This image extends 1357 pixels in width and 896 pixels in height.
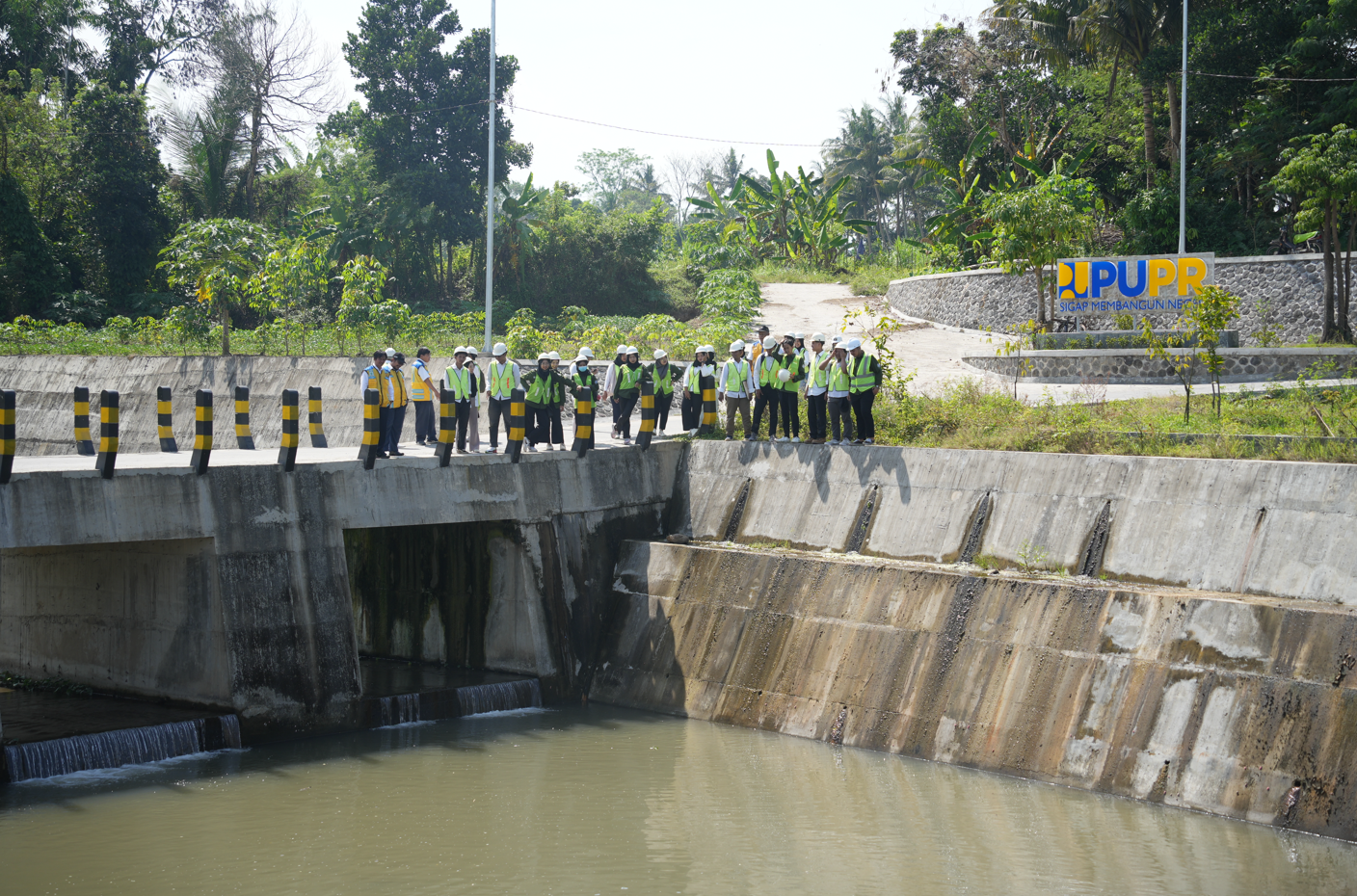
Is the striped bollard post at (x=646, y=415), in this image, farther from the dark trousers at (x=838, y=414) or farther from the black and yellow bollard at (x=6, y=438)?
the black and yellow bollard at (x=6, y=438)

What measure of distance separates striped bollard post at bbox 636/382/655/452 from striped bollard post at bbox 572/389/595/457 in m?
0.80

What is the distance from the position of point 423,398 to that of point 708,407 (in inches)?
157

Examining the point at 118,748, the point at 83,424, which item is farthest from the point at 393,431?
the point at 118,748

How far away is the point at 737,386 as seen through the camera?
17.0 m

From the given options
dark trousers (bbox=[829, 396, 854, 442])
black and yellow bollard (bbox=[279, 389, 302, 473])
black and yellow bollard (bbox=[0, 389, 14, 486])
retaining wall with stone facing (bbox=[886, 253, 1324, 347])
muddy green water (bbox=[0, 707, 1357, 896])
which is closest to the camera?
muddy green water (bbox=[0, 707, 1357, 896])

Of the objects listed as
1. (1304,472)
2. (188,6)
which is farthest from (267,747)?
(188,6)

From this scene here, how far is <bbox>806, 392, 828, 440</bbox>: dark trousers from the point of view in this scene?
52.1 ft

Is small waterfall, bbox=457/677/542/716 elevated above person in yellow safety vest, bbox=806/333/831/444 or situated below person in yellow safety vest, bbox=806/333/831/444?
below

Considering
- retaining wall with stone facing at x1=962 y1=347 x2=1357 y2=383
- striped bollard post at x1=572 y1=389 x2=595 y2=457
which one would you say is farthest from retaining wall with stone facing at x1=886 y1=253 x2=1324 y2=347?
striped bollard post at x1=572 y1=389 x2=595 y2=457

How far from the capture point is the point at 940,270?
122 feet

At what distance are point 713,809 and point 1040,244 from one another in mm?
17259

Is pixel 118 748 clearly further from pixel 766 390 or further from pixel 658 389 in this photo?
pixel 766 390

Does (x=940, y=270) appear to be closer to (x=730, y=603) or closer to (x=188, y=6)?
(x=730, y=603)

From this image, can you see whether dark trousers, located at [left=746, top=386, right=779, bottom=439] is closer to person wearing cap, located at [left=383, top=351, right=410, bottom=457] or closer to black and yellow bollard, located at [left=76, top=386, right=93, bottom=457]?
person wearing cap, located at [left=383, top=351, right=410, bottom=457]
